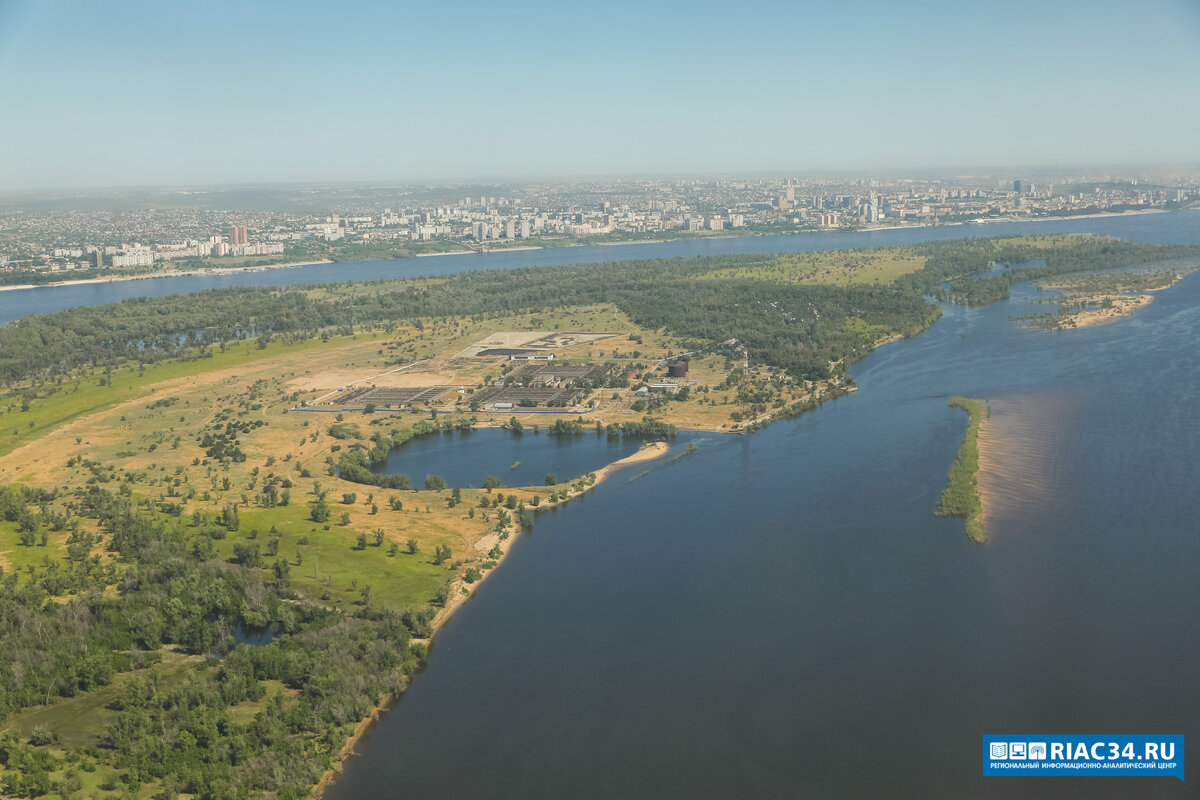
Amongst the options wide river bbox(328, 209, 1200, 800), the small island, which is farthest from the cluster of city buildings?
the small island

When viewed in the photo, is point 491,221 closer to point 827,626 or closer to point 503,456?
point 503,456

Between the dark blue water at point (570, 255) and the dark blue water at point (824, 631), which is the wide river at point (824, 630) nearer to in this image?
the dark blue water at point (824, 631)

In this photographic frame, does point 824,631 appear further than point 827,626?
No

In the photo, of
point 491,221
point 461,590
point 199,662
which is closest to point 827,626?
point 461,590

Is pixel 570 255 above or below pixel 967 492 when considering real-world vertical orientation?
Answer: above

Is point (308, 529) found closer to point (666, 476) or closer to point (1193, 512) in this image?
point (666, 476)

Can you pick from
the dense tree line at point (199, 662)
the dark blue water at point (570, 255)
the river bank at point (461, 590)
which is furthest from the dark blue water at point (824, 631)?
the dark blue water at point (570, 255)

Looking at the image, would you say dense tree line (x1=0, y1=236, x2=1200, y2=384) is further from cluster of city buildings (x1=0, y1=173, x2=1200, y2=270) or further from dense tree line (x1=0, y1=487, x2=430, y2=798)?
cluster of city buildings (x1=0, y1=173, x2=1200, y2=270)
